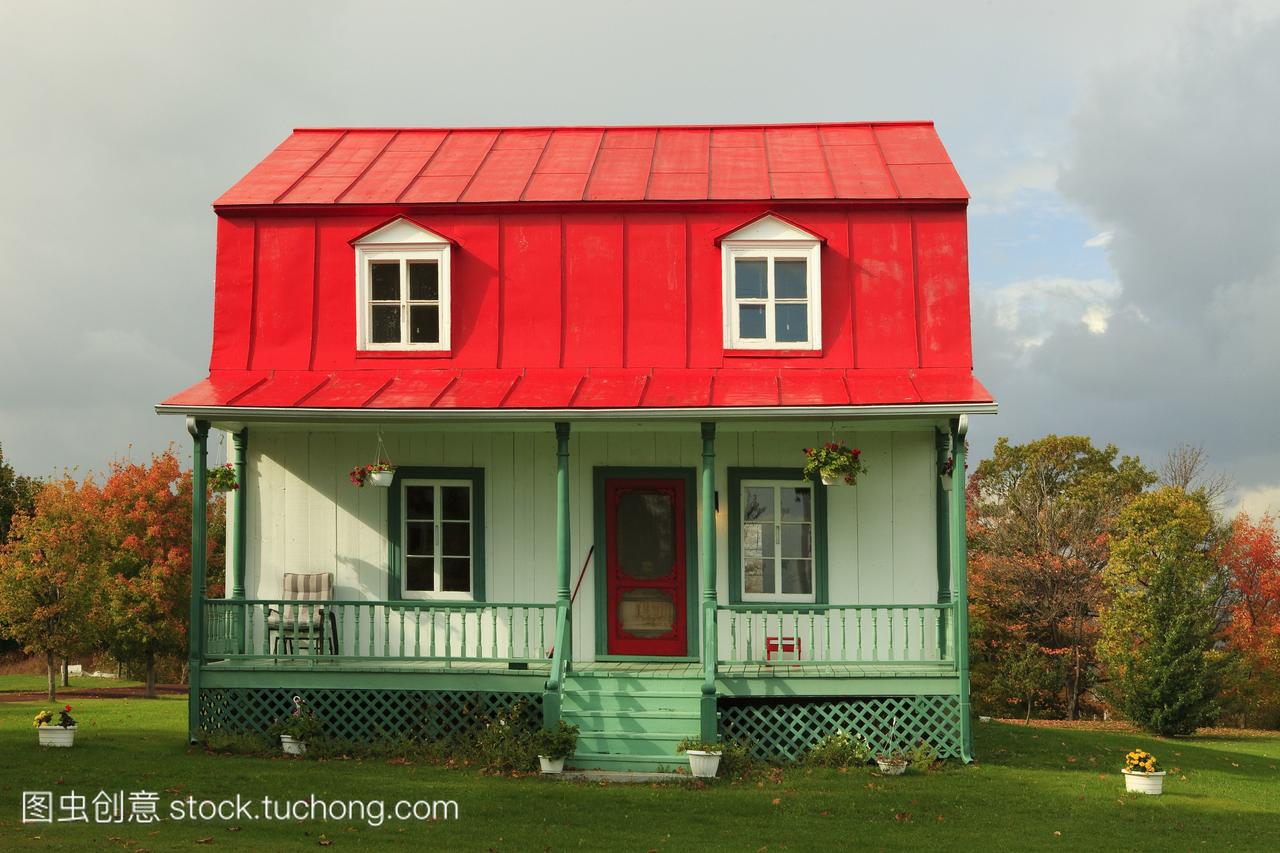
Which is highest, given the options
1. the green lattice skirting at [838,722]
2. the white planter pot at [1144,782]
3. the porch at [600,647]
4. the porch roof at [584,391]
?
the porch roof at [584,391]

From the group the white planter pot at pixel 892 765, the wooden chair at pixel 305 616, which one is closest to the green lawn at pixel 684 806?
the white planter pot at pixel 892 765

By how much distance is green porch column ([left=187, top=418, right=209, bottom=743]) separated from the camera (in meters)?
14.6

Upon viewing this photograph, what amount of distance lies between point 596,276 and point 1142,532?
69.9 ft

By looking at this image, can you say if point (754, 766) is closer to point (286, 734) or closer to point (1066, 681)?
point (286, 734)

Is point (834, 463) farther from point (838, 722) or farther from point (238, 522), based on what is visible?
point (238, 522)

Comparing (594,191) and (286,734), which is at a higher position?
(594,191)

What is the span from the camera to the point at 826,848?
34.1 feet

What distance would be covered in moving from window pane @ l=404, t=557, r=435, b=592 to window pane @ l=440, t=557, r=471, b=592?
17cm

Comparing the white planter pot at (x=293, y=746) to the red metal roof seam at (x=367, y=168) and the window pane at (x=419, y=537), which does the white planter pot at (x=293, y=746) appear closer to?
the window pane at (x=419, y=537)

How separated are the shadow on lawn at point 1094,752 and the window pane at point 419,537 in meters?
7.37

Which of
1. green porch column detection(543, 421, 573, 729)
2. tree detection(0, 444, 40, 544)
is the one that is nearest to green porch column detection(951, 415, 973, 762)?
green porch column detection(543, 421, 573, 729)

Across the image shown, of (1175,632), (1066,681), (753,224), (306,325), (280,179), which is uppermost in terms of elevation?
(280,179)

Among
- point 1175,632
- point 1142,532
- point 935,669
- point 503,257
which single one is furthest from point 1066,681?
point 503,257

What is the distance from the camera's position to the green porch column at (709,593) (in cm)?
1355
